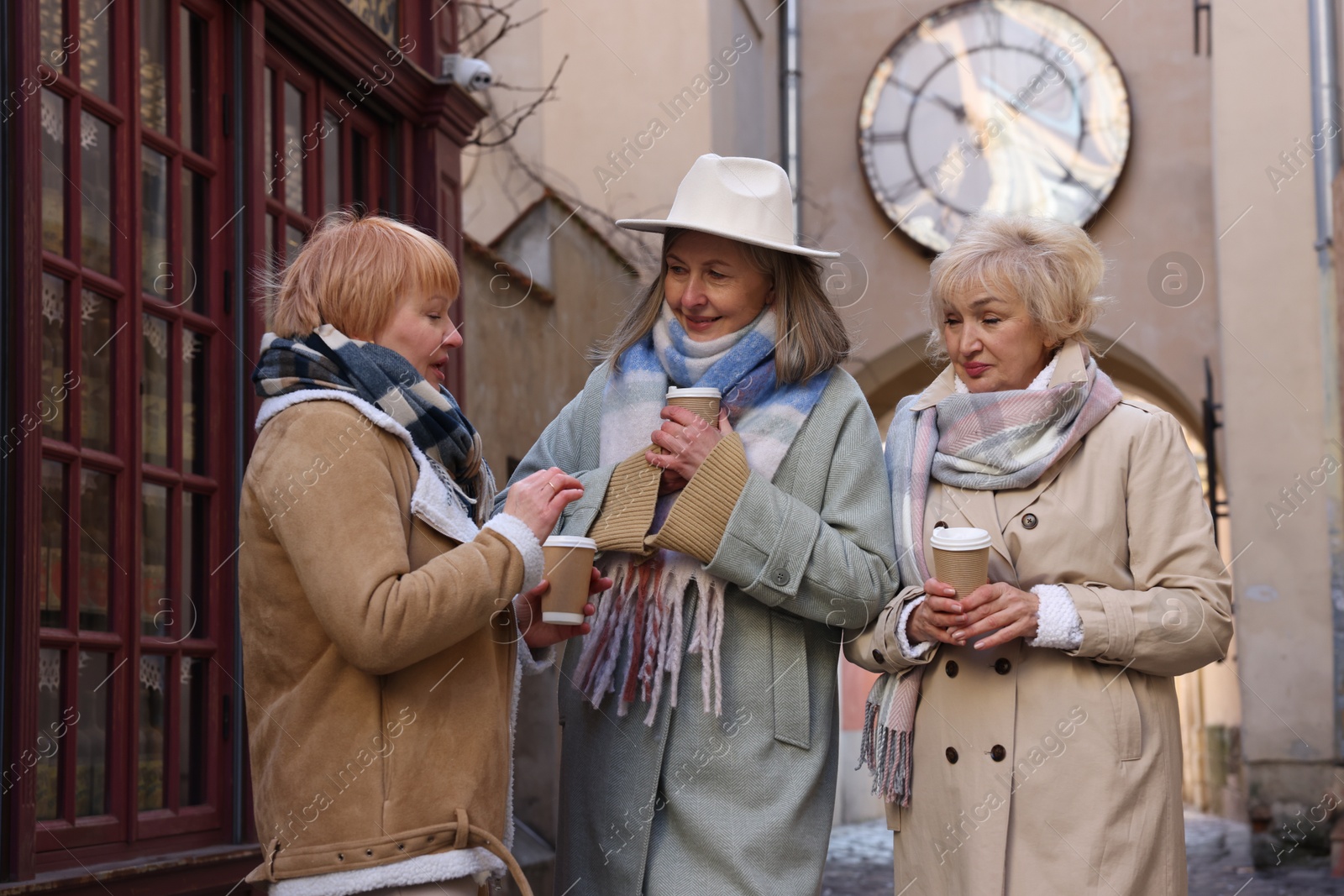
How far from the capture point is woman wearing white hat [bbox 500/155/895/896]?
9.41 feet

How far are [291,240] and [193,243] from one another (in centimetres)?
75

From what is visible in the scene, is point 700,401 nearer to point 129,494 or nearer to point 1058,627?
point 1058,627

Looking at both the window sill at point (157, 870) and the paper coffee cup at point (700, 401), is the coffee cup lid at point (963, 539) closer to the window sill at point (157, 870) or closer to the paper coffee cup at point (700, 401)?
the paper coffee cup at point (700, 401)

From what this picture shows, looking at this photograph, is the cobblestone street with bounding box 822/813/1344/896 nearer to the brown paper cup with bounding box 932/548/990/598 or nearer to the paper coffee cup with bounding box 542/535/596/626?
the brown paper cup with bounding box 932/548/990/598

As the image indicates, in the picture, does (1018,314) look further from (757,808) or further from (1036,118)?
(1036,118)

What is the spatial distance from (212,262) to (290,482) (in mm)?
3052

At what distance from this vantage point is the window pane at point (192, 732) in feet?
16.1

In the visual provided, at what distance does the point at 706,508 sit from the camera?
9.34 feet

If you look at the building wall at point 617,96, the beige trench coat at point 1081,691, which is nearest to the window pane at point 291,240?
the beige trench coat at point 1081,691

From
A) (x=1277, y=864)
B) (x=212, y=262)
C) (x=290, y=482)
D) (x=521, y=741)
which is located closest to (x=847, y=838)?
(x=1277, y=864)

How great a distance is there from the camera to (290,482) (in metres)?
2.35

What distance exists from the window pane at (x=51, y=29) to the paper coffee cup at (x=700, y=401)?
2.32m

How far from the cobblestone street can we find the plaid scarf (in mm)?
4963

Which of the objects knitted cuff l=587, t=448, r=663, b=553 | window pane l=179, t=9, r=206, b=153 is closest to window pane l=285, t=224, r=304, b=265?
window pane l=179, t=9, r=206, b=153
